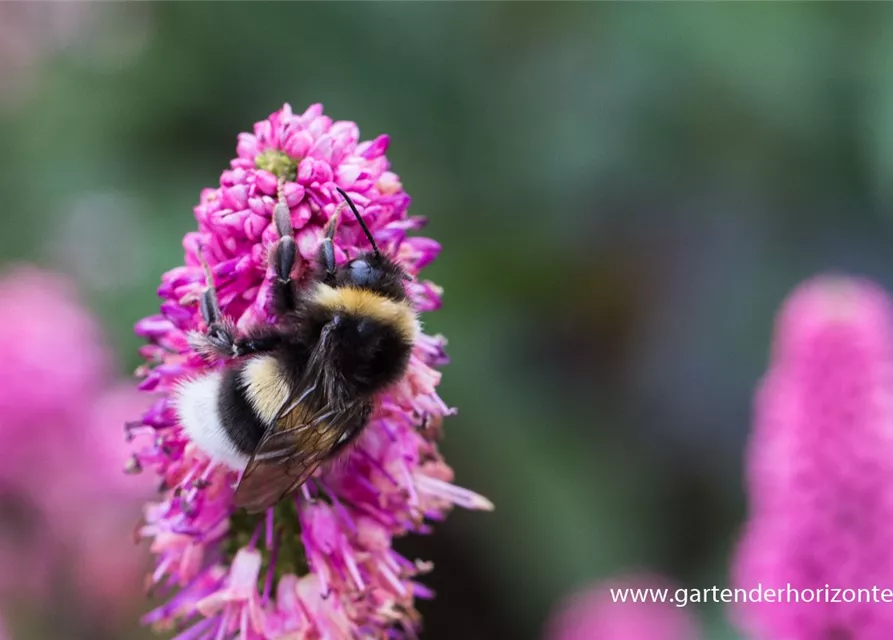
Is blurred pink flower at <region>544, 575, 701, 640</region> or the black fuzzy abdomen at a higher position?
blurred pink flower at <region>544, 575, 701, 640</region>

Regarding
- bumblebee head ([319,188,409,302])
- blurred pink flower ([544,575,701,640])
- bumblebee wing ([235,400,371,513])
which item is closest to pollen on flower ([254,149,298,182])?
bumblebee head ([319,188,409,302])

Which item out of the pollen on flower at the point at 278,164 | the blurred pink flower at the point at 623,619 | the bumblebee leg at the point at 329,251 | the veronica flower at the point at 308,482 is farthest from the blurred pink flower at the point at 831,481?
the pollen on flower at the point at 278,164

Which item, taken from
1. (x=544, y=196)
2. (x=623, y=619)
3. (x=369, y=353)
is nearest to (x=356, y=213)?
(x=369, y=353)

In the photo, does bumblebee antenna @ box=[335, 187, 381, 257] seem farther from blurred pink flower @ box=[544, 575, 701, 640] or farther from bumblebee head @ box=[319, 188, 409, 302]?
blurred pink flower @ box=[544, 575, 701, 640]

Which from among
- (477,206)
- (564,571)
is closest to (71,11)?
(477,206)

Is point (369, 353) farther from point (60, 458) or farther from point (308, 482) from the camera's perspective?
point (60, 458)

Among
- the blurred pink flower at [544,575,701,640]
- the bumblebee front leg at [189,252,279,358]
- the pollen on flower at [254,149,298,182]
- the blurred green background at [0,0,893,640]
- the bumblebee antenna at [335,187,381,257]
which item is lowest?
the bumblebee front leg at [189,252,279,358]

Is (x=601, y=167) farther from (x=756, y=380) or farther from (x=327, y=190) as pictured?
(x=327, y=190)
